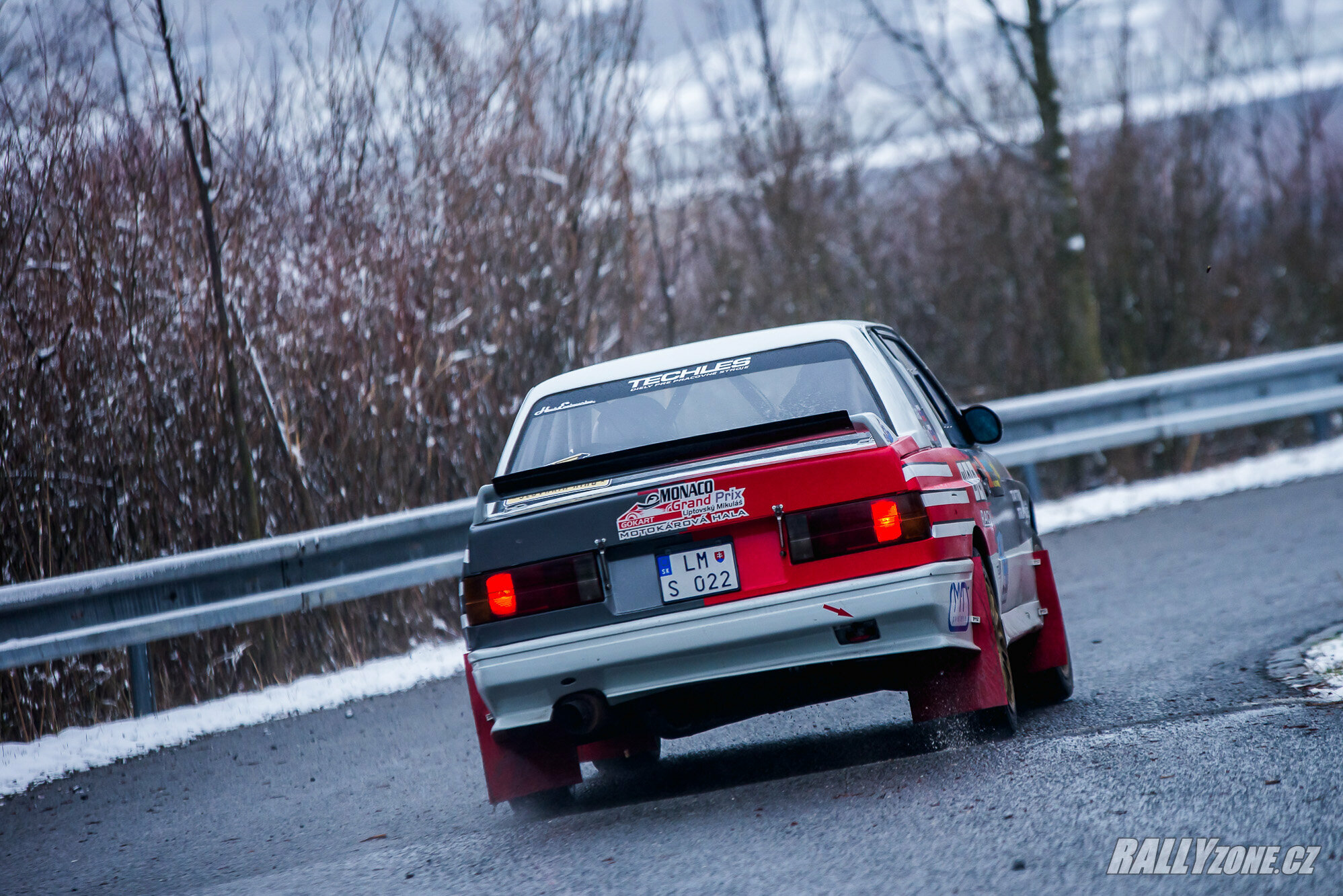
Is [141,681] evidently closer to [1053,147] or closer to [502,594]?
[502,594]

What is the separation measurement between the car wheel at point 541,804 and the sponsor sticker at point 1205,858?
7.23 feet

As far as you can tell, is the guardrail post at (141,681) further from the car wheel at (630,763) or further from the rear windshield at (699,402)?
the rear windshield at (699,402)

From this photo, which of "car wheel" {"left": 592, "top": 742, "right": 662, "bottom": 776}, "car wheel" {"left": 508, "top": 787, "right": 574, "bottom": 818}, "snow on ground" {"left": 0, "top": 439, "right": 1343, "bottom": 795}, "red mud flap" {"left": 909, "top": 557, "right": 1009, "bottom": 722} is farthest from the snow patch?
"red mud flap" {"left": 909, "top": 557, "right": 1009, "bottom": 722}

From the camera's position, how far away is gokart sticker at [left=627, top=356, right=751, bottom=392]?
229 inches

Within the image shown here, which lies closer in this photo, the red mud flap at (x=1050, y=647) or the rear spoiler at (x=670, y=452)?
the rear spoiler at (x=670, y=452)

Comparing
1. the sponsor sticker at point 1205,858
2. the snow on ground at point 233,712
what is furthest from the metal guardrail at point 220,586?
the sponsor sticker at point 1205,858

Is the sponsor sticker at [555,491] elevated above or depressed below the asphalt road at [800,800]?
above

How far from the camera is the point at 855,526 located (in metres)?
4.87

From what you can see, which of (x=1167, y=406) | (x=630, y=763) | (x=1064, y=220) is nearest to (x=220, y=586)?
(x=630, y=763)

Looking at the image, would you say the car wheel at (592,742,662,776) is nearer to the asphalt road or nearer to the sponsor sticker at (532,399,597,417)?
the asphalt road

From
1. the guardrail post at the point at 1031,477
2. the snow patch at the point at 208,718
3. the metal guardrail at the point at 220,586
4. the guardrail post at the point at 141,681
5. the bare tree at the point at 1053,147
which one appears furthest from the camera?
the bare tree at the point at 1053,147

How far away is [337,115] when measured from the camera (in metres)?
12.1

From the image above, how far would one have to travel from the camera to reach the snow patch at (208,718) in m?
7.57

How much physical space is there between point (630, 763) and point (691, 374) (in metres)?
1.69
